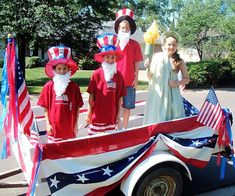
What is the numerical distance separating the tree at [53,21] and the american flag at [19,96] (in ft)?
36.8

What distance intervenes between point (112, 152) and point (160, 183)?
2.33ft

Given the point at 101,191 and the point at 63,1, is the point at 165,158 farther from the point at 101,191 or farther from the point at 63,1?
the point at 63,1

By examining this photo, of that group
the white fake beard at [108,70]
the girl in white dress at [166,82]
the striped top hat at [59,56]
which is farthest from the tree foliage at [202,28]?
the striped top hat at [59,56]

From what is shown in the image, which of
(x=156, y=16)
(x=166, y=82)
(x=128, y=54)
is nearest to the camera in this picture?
(x=166, y=82)

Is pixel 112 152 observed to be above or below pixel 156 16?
below

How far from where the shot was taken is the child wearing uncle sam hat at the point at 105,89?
415cm

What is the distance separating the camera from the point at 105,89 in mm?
4191

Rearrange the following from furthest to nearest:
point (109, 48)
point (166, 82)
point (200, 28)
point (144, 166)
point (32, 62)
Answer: point (32, 62) < point (200, 28) < point (166, 82) < point (109, 48) < point (144, 166)

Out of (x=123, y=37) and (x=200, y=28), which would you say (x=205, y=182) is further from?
(x=200, y=28)

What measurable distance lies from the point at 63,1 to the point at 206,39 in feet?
38.9

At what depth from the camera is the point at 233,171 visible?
17.0ft

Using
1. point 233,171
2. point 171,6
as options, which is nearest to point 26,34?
point 233,171

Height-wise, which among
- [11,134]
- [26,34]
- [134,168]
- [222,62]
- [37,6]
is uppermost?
[37,6]

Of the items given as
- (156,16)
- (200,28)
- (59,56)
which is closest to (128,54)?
(59,56)
